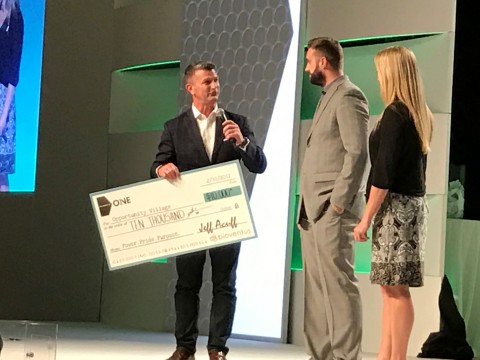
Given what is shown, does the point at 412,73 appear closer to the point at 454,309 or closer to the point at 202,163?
the point at 202,163

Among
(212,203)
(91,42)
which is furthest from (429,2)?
(91,42)

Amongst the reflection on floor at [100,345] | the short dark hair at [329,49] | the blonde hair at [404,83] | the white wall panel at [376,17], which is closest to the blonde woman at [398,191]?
the blonde hair at [404,83]

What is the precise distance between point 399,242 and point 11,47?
472 cm

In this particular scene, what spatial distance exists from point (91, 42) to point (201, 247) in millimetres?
4292

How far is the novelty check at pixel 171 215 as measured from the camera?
3.96 m

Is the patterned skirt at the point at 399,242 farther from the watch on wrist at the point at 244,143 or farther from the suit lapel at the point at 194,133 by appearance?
the suit lapel at the point at 194,133

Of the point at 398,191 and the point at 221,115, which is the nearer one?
the point at 398,191

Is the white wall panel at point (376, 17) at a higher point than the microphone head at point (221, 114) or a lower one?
higher

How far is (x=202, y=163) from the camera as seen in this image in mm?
4137

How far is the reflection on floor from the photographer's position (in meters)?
3.55

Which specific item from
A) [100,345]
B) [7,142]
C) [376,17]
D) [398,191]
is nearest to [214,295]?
[398,191]

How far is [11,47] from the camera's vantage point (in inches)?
297

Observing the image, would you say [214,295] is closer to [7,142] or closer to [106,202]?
[106,202]

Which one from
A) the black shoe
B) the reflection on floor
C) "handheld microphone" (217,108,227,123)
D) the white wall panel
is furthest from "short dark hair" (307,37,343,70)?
the white wall panel
